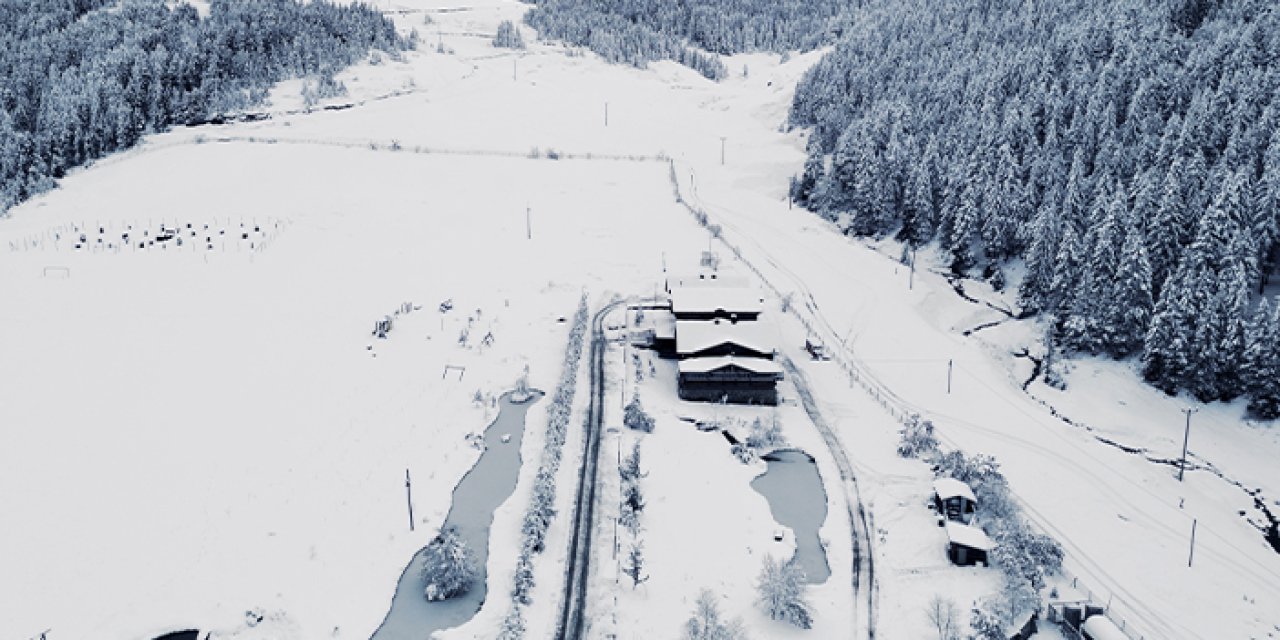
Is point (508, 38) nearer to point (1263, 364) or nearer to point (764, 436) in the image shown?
point (764, 436)

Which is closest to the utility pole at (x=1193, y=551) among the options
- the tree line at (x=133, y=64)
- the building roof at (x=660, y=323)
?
the building roof at (x=660, y=323)

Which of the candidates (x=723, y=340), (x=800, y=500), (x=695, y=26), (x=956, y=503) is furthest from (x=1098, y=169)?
(x=695, y=26)

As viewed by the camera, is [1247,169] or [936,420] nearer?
[936,420]

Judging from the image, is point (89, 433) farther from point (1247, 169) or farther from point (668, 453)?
point (1247, 169)

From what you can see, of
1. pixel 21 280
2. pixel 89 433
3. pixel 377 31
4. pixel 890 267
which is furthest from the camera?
pixel 377 31

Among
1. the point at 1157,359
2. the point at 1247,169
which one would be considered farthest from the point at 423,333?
the point at 1247,169
